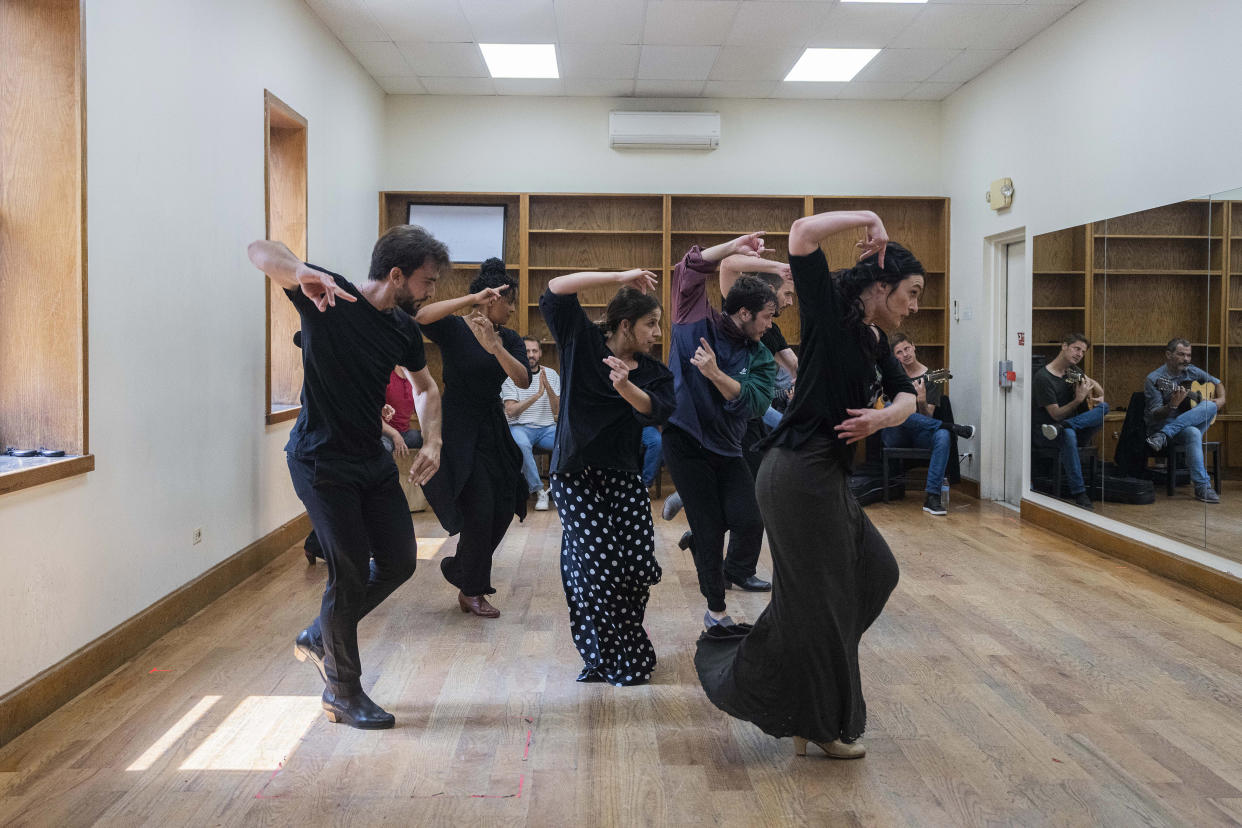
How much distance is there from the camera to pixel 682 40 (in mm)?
6957

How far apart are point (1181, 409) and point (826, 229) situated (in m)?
3.62

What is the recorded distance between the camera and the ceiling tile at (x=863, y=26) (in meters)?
6.25

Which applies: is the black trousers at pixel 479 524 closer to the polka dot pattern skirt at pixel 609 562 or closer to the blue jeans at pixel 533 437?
the polka dot pattern skirt at pixel 609 562

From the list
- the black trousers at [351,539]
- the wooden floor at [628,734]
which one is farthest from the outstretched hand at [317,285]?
the wooden floor at [628,734]

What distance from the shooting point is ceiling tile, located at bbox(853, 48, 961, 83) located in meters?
7.18

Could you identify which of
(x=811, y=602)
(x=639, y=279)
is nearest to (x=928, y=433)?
(x=639, y=279)

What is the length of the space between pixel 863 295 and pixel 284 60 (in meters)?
4.47

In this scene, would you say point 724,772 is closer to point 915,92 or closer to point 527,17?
point 527,17

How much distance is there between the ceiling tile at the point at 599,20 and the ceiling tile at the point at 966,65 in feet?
8.23

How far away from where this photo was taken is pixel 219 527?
4582 mm

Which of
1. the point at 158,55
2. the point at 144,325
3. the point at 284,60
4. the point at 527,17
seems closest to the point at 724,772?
the point at 144,325

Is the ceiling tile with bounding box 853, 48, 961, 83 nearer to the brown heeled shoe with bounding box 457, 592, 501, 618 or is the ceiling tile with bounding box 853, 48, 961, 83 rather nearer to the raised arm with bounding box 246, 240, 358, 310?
the brown heeled shoe with bounding box 457, 592, 501, 618

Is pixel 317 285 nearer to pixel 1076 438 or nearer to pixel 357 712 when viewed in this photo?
pixel 357 712

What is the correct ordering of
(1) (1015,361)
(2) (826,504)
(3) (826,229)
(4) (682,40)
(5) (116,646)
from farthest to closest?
1. (1) (1015,361)
2. (4) (682,40)
3. (5) (116,646)
4. (2) (826,504)
5. (3) (826,229)
